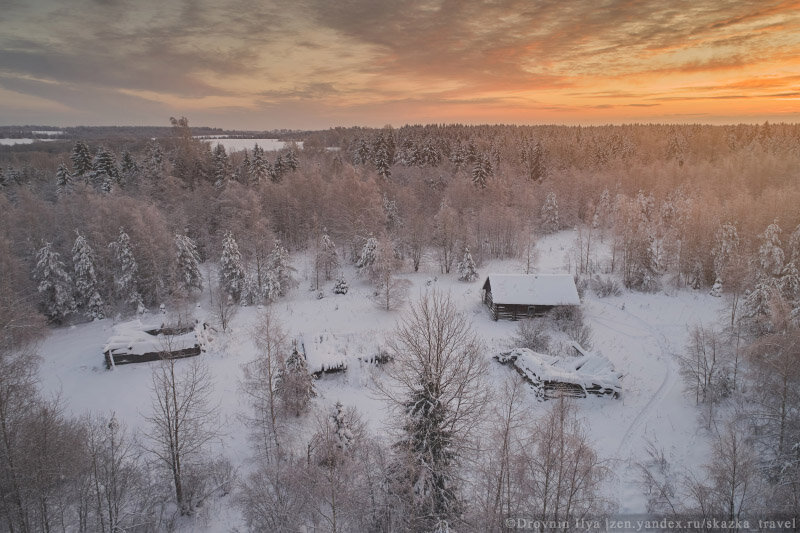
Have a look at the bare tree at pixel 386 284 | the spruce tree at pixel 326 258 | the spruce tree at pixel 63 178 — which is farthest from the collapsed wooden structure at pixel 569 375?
the spruce tree at pixel 63 178

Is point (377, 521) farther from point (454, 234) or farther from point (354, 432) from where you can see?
point (454, 234)

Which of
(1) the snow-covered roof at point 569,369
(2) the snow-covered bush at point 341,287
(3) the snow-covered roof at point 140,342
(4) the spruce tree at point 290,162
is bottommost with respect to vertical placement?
(1) the snow-covered roof at point 569,369

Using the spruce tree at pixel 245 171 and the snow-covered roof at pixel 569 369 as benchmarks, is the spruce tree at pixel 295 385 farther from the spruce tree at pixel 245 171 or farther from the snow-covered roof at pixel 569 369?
the spruce tree at pixel 245 171

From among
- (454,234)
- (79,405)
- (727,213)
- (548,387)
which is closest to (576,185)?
(727,213)

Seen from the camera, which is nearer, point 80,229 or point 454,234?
point 80,229

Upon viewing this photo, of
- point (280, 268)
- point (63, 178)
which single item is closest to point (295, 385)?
point (280, 268)

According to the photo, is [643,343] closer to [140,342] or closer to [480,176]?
[140,342]
